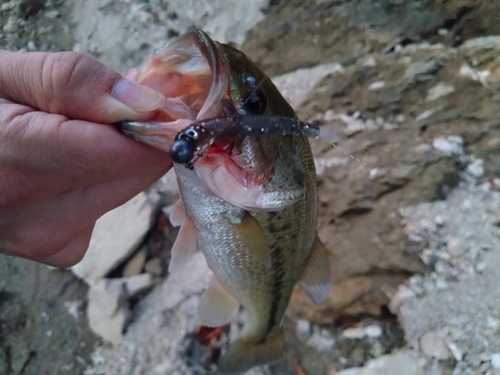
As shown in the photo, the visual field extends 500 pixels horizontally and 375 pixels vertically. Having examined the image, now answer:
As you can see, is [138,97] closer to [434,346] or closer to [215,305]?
[215,305]

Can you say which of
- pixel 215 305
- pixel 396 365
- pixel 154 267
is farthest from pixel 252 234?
pixel 154 267

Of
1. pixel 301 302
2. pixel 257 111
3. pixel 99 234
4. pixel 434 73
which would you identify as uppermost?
pixel 257 111

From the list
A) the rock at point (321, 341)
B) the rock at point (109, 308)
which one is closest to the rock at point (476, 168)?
the rock at point (321, 341)

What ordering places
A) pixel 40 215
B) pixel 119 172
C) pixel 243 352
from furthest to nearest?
pixel 243 352 < pixel 40 215 < pixel 119 172

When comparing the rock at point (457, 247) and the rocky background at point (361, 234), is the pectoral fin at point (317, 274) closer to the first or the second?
the rocky background at point (361, 234)

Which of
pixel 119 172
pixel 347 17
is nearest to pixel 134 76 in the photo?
pixel 119 172

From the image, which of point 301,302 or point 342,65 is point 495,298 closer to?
point 301,302
